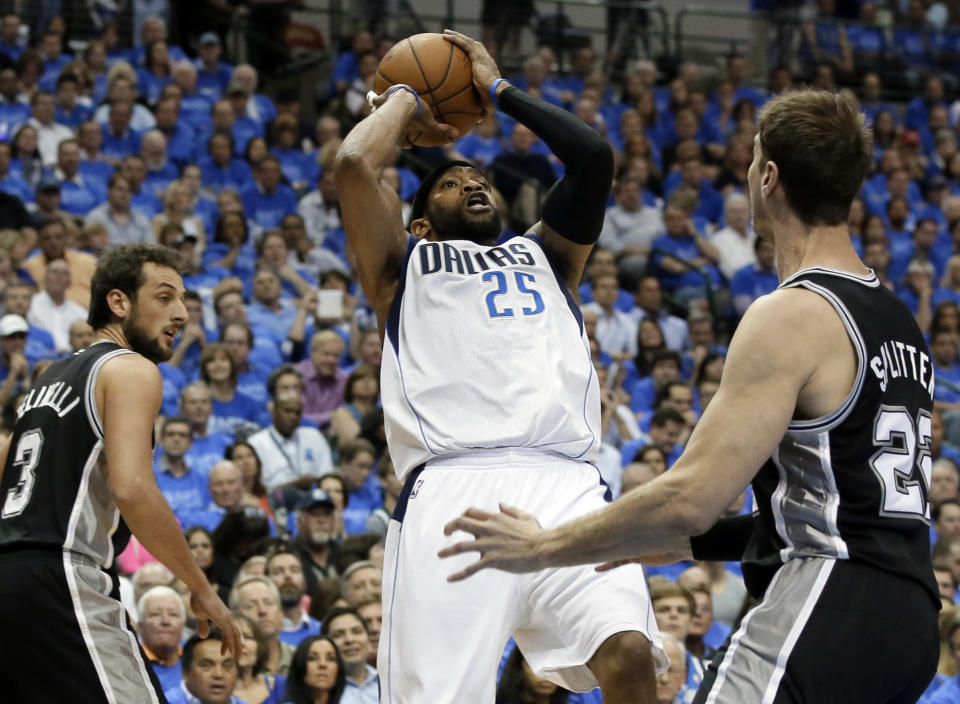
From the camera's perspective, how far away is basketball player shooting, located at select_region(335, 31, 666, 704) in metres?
4.02

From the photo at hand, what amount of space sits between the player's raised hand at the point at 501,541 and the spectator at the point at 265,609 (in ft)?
14.2

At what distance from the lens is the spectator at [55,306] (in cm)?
1009

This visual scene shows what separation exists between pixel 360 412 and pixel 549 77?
8233 mm

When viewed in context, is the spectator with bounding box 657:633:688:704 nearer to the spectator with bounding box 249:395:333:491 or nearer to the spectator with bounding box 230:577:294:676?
the spectator with bounding box 230:577:294:676

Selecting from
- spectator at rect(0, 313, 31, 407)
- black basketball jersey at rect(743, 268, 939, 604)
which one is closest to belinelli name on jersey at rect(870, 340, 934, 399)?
black basketball jersey at rect(743, 268, 939, 604)

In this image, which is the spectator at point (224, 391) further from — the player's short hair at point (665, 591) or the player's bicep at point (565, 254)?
the player's bicep at point (565, 254)

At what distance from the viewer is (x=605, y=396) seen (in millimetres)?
10812

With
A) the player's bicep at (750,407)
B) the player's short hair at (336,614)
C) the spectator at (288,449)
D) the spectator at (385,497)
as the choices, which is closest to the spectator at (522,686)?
the player's short hair at (336,614)

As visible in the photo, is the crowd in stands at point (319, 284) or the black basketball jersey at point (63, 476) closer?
the black basketball jersey at point (63, 476)

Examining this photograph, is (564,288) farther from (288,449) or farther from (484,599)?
(288,449)

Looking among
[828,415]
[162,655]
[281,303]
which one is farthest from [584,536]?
[281,303]

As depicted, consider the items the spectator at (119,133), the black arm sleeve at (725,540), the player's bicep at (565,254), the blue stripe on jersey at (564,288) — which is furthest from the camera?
the spectator at (119,133)

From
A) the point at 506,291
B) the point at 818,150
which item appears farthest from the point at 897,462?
the point at 506,291

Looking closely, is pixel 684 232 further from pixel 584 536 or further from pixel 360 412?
pixel 584 536
